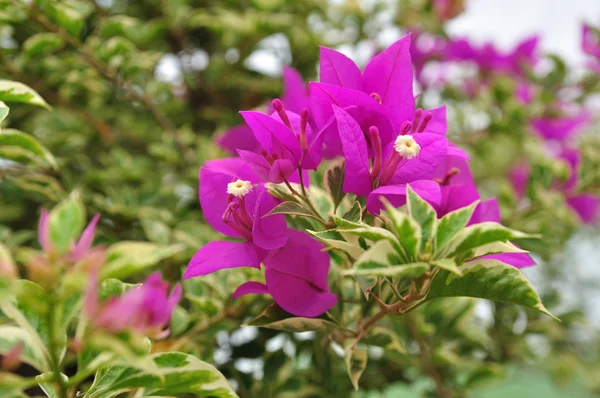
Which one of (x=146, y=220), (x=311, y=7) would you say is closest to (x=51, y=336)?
(x=146, y=220)

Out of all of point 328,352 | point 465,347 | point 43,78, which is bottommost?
point 465,347

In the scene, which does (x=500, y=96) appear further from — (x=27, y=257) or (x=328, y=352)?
(x=27, y=257)

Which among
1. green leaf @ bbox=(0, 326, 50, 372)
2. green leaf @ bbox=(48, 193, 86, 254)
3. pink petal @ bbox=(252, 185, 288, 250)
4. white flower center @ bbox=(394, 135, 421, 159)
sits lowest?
green leaf @ bbox=(0, 326, 50, 372)

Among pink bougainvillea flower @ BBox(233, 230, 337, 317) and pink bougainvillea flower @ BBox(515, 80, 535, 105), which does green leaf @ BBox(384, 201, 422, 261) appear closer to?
pink bougainvillea flower @ BBox(233, 230, 337, 317)

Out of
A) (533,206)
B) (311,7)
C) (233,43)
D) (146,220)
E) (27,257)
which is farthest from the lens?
(311,7)

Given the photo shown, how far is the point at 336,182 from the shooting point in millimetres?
468

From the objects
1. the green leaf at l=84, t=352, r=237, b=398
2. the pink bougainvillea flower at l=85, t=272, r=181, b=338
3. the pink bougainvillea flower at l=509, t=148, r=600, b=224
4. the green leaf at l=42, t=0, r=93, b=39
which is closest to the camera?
the pink bougainvillea flower at l=85, t=272, r=181, b=338

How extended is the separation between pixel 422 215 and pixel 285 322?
0.17m

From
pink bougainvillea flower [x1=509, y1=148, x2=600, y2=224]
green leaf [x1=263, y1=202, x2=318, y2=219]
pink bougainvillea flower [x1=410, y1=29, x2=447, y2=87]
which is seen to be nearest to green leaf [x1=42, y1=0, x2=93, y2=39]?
green leaf [x1=263, y1=202, x2=318, y2=219]

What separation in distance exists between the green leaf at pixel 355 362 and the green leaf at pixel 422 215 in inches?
6.5

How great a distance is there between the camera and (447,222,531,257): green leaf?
34 cm

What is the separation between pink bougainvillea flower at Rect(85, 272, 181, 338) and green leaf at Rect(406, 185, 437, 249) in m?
0.18

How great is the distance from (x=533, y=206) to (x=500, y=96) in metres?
0.28

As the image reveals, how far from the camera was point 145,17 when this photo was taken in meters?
1.21
